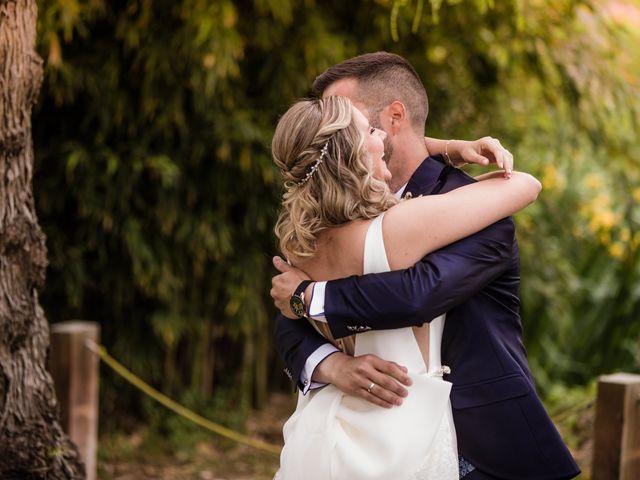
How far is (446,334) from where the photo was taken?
2.00m

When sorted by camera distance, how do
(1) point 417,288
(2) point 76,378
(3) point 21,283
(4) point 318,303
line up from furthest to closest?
1. (2) point 76,378
2. (3) point 21,283
3. (4) point 318,303
4. (1) point 417,288

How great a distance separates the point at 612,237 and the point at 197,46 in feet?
10.7

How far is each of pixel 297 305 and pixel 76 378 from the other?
198cm

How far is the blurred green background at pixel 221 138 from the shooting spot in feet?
14.2

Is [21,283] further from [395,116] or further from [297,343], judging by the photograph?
[395,116]

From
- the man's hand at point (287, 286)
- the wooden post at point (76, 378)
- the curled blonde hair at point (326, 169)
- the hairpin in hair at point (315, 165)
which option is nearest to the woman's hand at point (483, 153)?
the curled blonde hair at point (326, 169)

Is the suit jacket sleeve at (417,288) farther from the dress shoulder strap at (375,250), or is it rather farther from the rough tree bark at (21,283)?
the rough tree bark at (21,283)

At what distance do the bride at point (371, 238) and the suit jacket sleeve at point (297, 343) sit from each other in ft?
0.56

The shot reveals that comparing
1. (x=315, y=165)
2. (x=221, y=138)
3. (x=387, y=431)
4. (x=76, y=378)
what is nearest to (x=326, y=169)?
(x=315, y=165)

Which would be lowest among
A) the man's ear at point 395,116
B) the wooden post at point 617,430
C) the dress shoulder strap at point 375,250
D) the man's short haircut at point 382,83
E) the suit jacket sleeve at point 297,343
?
the wooden post at point 617,430

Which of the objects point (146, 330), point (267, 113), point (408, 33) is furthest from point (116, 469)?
point (408, 33)

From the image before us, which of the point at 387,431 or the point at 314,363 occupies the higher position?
the point at 314,363

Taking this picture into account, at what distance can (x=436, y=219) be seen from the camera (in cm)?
188

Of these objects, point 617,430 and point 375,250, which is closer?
point 375,250
